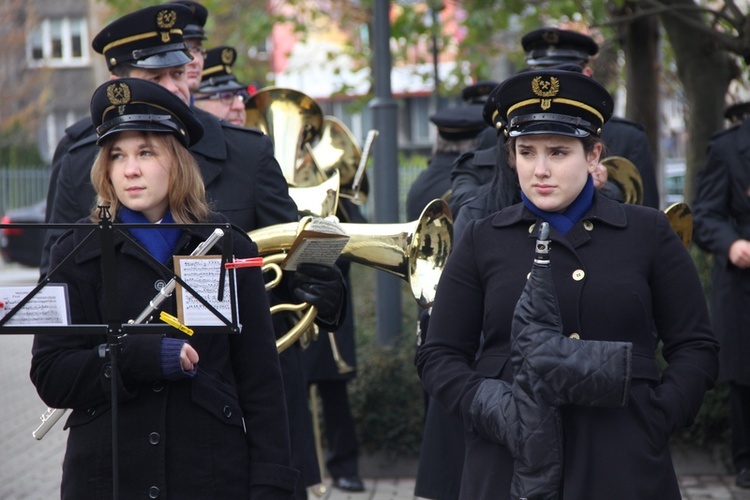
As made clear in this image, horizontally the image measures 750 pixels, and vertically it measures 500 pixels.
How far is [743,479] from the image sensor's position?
238 inches

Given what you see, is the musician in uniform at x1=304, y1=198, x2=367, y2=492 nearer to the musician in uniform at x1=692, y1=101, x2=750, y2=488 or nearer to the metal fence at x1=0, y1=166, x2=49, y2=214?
the musician in uniform at x1=692, y1=101, x2=750, y2=488

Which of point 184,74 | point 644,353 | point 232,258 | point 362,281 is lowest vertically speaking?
point 362,281

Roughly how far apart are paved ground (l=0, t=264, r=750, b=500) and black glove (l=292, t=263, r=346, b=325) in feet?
6.37

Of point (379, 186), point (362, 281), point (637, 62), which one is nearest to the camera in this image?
point (379, 186)

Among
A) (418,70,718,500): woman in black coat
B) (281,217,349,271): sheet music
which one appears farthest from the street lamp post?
(418,70,718,500): woman in black coat

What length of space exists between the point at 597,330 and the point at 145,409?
3.83 feet

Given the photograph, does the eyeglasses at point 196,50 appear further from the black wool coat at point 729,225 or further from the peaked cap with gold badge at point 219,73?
the black wool coat at point 729,225

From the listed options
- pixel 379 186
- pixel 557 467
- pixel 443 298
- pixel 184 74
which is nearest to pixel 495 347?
pixel 443 298

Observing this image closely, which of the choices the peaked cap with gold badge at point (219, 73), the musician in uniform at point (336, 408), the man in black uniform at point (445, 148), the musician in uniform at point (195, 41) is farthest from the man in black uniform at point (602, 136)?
the musician in uniform at point (336, 408)

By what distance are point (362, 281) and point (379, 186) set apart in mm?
5156

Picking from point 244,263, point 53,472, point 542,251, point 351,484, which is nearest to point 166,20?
point 244,263

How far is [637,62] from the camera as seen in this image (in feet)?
28.1

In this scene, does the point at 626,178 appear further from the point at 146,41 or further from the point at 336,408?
the point at 336,408

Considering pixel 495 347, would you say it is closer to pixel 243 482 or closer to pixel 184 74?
pixel 243 482
